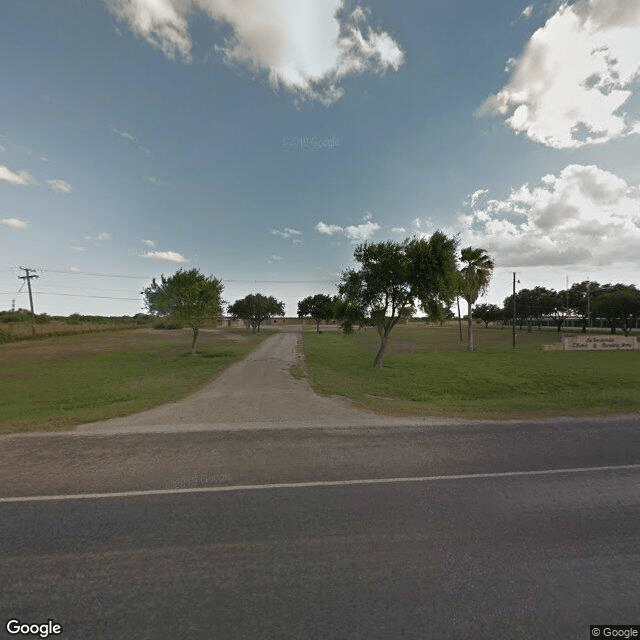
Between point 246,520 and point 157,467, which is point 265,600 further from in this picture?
point 157,467

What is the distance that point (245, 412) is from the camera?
8.52m

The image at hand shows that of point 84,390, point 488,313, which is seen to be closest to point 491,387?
point 84,390

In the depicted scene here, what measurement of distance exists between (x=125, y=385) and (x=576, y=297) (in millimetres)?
97943

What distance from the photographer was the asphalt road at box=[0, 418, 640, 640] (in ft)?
7.98

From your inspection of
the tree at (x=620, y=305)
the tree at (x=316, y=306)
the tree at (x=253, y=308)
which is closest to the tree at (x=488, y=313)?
the tree at (x=620, y=305)

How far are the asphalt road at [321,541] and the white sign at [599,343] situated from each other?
94.1ft

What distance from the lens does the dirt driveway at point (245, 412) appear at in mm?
7293

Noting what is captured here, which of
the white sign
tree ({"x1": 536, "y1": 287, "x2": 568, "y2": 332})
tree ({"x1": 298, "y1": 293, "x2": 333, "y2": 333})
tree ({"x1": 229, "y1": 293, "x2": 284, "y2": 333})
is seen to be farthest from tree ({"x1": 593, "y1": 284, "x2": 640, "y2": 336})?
tree ({"x1": 229, "y1": 293, "x2": 284, "y2": 333})

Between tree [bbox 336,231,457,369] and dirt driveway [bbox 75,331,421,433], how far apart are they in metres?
7.90

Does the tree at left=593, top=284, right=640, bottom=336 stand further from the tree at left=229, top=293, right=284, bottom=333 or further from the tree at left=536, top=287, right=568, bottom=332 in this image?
the tree at left=229, top=293, right=284, bottom=333

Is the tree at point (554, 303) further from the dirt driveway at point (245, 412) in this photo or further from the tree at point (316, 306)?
the dirt driveway at point (245, 412)

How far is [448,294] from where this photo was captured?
1711 cm

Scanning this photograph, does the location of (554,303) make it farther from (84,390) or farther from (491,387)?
(84,390)

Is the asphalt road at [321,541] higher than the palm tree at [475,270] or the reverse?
the reverse
